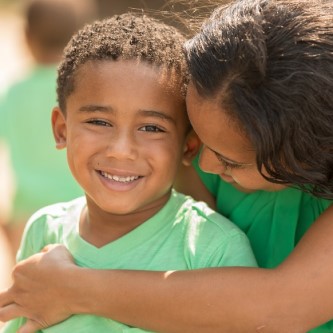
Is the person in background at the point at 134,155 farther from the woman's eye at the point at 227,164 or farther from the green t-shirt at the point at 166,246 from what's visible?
the woman's eye at the point at 227,164

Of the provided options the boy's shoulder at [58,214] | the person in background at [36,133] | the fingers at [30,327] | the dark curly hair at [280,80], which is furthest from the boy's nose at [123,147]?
the person in background at [36,133]

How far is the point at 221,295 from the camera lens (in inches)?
110

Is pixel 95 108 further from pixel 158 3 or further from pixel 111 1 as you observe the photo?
pixel 111 1

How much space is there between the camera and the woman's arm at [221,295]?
2.78 metres

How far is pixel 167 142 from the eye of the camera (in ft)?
10.1

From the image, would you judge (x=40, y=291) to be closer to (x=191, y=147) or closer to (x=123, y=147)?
(x=123, y=147)

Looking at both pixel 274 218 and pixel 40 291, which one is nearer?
pixel 40 291

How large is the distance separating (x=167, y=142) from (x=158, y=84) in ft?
0.68

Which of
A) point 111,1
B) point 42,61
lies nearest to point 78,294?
point 42,61

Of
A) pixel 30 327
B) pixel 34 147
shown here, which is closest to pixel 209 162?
pixel 30 327

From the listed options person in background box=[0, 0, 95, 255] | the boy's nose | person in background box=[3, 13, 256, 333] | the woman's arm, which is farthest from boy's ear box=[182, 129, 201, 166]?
person in background box=[0, 0, 95, 255]

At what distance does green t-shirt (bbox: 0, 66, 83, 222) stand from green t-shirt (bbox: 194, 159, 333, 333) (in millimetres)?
2194

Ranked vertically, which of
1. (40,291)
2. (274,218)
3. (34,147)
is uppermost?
(274,218)

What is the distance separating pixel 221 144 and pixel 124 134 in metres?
0.37
